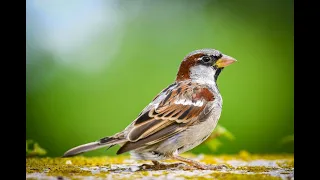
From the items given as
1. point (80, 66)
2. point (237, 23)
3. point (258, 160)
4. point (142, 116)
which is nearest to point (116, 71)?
point (80, 66)

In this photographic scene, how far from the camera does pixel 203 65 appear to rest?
325 centimetres

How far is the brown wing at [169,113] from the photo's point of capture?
2.96 m

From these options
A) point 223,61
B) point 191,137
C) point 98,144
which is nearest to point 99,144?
point 98,144

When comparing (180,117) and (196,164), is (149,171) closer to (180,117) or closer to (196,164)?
(196,164)

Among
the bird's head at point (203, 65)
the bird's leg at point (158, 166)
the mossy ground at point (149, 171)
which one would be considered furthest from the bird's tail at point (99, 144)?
the bird's head at point (203, 65)

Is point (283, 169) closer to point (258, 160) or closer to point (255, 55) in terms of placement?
point (258, 160)

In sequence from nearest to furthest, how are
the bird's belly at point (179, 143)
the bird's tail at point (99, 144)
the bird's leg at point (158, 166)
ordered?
the bird's tail at point (99, 144)
the bird's belly at point (179, 143)
the bird's leg at point (158, 166)

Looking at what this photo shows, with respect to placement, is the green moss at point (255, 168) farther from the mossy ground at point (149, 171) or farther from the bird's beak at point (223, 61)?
the bird's beak at point (223, 61)

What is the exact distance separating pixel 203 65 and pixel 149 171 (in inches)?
33.7

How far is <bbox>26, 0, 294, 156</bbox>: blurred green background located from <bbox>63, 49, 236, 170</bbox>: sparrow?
0.18 meters

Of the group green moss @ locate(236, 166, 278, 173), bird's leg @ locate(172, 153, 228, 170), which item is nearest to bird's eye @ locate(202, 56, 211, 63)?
bird's leg @ locate(172, 153, 228, 170)

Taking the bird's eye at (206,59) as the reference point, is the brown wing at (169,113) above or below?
below

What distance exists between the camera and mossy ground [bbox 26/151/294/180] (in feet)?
10.2

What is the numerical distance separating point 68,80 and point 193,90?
991mm
